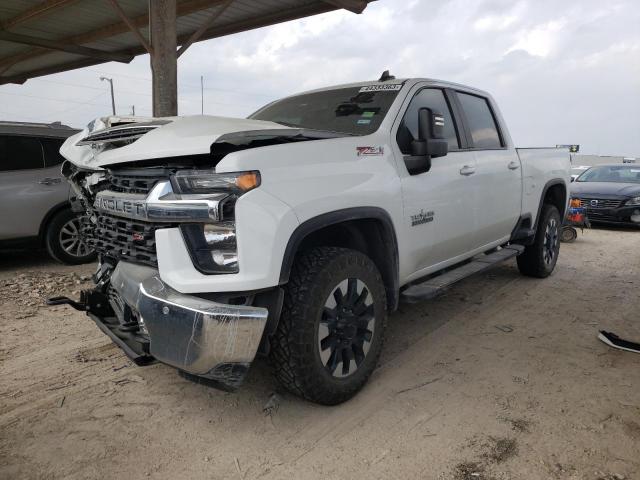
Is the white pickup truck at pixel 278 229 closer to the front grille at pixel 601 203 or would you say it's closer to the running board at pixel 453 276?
the running board at pixel 453 276

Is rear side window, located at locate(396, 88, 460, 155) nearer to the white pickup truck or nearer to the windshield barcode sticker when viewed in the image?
the white pickup truck

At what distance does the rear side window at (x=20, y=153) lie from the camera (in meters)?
5.79

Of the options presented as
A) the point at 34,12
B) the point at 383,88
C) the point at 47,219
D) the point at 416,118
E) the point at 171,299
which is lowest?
the point at 47,219

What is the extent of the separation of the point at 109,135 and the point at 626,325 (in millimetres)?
4405

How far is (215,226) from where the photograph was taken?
225cm

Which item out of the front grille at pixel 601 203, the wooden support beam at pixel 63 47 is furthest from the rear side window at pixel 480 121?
the wooden support beam at pixel 63 47

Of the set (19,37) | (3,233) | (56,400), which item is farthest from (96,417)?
(19,37)

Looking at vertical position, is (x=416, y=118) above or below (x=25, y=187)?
above

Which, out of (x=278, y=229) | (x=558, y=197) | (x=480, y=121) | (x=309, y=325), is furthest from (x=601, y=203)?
(x=278, y=229)

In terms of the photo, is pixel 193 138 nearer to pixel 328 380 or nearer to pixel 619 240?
pixel 328 380

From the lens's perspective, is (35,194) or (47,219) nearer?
(35,194)

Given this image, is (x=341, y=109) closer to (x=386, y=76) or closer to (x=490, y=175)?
(x=386, y=76)

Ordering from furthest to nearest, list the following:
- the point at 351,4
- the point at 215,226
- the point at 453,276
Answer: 1. the point at 351,4
2. the point at 453,276
3. the point at 215,226

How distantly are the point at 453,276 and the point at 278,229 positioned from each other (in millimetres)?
1935
